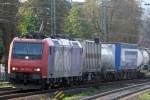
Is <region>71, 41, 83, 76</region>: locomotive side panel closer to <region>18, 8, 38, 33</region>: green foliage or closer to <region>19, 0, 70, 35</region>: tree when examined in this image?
<region>18, 8, 38, 33</region>: green foliage

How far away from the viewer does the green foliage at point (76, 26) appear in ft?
235

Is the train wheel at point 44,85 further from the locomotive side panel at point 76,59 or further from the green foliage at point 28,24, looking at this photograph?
the green foliage at point 28,24

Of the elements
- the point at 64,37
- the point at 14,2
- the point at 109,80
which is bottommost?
the point at 109,80

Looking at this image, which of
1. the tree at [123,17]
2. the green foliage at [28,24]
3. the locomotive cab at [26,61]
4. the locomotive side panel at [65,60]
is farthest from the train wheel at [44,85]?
the tree at [123,17]

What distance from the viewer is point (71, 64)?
116 feet

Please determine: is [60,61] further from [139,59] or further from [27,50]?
[139,59]

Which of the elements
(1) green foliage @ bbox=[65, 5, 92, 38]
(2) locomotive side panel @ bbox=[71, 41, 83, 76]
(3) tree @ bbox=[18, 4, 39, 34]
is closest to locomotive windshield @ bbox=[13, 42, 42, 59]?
(2) locomotive side panel @ bbox=[71, 41, 83, 76]

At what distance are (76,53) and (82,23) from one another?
125ft

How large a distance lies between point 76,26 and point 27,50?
42205 mm

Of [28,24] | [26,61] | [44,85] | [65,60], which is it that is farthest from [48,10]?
[26,61]

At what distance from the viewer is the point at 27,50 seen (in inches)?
1188

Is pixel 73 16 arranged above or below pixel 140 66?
above

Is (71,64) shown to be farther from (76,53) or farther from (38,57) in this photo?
(38,57)

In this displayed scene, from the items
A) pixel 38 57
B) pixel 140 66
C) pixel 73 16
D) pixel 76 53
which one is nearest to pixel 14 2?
pixel 73 16
